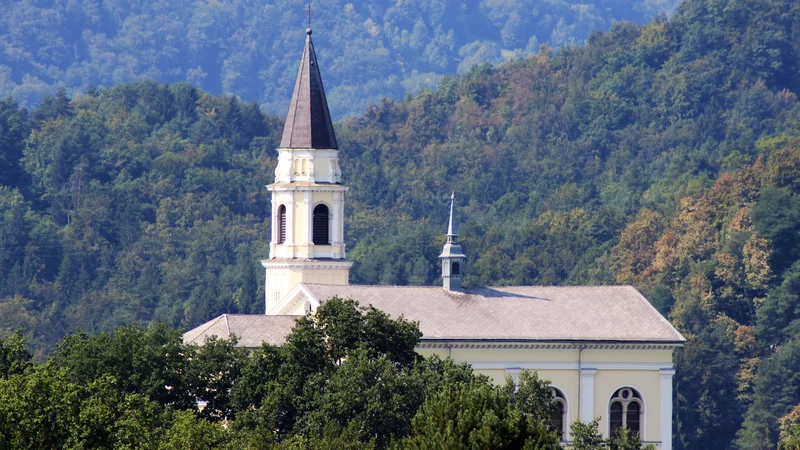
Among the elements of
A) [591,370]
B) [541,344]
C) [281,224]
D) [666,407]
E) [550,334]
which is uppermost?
[281,224]

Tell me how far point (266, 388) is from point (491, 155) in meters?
98.6

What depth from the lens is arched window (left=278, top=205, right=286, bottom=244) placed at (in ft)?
239

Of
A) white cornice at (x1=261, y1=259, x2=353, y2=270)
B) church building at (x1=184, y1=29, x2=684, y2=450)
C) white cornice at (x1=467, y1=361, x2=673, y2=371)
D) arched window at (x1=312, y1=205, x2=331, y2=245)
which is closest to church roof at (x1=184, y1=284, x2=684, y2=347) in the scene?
church building at (x1=184, y1=29, x2=684, y2=450)

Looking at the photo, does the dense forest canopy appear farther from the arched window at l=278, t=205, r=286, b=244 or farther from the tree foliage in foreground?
the arched window at l=278, t=205, r=286, b=244

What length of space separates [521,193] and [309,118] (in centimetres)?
7497

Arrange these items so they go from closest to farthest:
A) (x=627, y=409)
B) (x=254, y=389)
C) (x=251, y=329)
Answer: (x=254, y=389) < (x=251, y=329) < (x=627, y=409)

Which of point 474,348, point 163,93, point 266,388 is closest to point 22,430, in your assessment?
point 266,388

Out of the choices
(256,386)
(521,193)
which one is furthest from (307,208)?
(521,193)

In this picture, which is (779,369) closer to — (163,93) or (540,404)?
(540,404)

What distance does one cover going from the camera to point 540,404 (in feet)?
186

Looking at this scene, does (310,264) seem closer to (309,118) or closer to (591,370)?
(309,118)

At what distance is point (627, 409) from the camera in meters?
67.0

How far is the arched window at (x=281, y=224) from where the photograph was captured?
7281cm

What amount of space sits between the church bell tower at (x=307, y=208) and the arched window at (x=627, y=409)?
9.38 m
